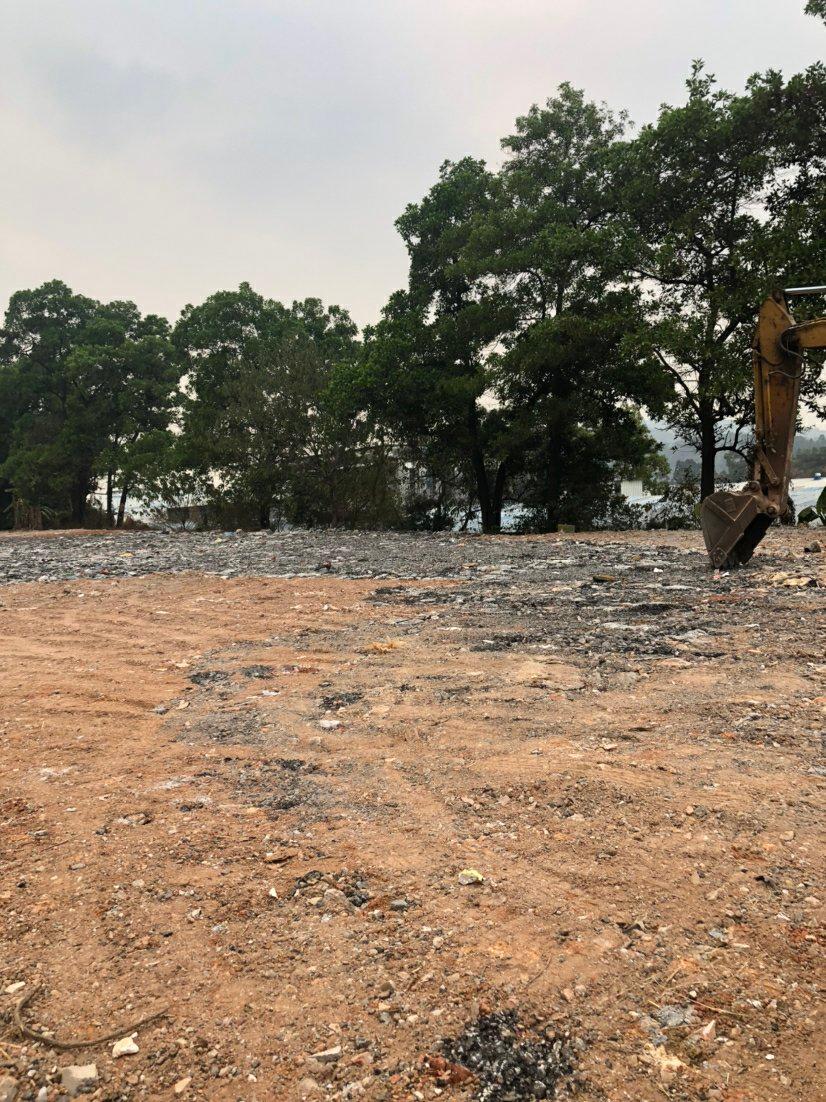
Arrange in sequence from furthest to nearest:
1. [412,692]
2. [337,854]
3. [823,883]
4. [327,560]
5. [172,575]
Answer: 1. [327,560]
2. [172,575]
3. [412,692]
4. [337,854]
5. [823,883]

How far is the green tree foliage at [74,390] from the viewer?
1030 inches

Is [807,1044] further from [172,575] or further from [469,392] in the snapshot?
[469,392]

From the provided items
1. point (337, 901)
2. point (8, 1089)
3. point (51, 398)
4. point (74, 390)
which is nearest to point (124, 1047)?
point (8, 1089)

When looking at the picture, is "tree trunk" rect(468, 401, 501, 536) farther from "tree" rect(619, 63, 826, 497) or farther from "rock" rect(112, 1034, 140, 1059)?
"rock" rect(112, 1034, 140, 1059)

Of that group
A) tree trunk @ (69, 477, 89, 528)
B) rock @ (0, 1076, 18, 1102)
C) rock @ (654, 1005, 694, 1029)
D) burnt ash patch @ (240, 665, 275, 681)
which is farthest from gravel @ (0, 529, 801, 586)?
tree trunk @ (69, 477, 89, 528)

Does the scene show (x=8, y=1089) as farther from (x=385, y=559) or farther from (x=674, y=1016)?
(x=385, y=559)

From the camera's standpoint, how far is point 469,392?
16984 millimetres

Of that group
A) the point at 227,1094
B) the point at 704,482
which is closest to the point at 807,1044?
the point at 227,1094

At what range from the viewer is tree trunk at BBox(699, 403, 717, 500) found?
1688 centimetres

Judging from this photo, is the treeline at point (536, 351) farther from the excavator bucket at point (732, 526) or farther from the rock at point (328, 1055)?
the rock at point (328, 1055)

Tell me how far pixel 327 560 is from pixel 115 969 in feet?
27.7

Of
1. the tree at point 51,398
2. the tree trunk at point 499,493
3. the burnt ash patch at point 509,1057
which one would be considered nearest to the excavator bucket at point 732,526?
the burnt ash patch at point 509,1057

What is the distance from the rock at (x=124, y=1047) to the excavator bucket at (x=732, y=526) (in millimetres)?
7479

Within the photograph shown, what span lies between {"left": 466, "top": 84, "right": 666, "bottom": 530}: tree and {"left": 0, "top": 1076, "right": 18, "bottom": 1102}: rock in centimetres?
1564
